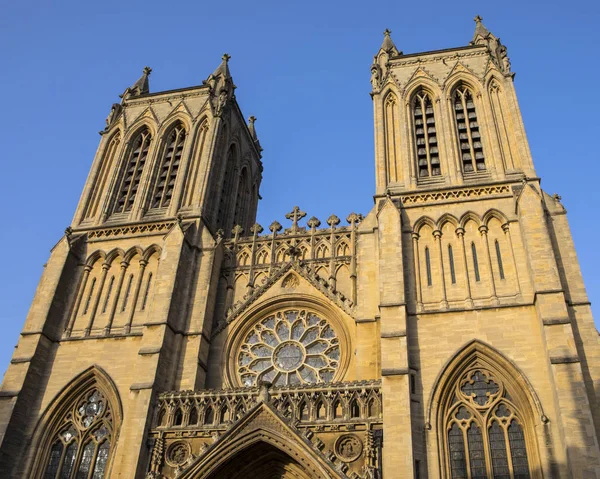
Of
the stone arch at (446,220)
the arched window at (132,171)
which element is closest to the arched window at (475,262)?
the stone arch at (446,220)

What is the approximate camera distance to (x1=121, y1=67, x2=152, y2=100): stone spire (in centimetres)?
3041

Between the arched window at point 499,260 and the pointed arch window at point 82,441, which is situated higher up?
the arched window at point 499,260

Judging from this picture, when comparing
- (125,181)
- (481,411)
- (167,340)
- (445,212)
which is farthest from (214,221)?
(481,411)

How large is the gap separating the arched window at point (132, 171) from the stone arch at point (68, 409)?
7.58m

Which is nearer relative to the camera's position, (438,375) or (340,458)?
(340,458)

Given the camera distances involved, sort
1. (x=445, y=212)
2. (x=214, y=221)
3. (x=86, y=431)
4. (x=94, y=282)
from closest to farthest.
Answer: (x=86, y=431) < (x=445, y=212) < (x=94, y=282) < (x=214, y=221)

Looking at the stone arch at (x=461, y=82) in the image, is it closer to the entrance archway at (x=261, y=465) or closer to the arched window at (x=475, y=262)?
the arched window at (x=475, y=262)

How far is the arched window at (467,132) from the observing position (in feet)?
76.9

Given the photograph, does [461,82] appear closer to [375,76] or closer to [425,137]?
[425,137]

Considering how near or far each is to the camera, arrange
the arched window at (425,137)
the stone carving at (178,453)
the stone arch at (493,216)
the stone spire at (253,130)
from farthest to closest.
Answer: the stone spire at (253,130) < the arched window at (425,137) < the stone arch at (493,216) < the stone carving at (178,453)

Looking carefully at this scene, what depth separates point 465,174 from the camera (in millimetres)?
22859

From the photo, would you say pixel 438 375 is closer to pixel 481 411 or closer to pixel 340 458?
pixel 481 411

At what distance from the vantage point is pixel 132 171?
27.3 meters

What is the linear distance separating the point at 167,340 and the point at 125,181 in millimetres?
9180
